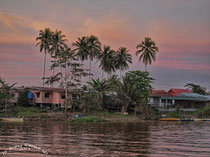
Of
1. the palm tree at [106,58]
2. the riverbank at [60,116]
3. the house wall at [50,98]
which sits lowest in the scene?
the riverbank at [60,116]

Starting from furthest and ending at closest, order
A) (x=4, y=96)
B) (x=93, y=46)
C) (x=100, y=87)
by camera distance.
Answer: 1. (x=93, y=46)
2. (x=100, y=87)
3. (x=4, y=96)

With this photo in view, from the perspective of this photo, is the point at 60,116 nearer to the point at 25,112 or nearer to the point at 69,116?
the point at 69,116

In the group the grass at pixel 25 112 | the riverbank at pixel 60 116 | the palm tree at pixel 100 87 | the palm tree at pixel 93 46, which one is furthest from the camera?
the palm tree at pixel 93 46

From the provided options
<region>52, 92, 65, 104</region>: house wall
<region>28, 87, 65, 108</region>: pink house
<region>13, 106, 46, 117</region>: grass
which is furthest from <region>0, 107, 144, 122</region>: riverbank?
<region>52, 92, 65, 104</region>: house wall

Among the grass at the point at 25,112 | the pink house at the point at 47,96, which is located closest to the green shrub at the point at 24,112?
the grass at the point at 25,112

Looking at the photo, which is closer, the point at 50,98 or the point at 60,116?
the point at 60,116

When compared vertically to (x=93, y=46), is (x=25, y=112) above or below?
below

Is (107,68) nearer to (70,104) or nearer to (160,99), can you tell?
(160,99)

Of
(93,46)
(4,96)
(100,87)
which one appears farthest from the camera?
(93,46)

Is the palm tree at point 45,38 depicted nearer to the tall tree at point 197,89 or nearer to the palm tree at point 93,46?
the palm tree at point 93,46

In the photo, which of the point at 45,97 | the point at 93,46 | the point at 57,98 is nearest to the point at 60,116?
the point at 57,98

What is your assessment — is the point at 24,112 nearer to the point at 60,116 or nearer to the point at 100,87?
the point at 60,116

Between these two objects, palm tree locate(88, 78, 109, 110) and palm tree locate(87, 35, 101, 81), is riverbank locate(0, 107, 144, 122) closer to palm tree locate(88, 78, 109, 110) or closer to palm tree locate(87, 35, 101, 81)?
palm tree locate(88, 78, 109, 110)

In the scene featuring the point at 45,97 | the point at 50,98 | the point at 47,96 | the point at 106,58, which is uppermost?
the point at 106,58
